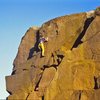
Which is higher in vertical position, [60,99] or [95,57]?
[95,57]

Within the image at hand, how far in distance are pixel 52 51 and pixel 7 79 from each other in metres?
8.29

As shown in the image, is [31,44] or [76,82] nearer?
[76,82]

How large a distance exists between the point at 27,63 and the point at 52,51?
16.1 feet

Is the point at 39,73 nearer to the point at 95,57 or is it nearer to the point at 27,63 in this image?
the point at 27,63

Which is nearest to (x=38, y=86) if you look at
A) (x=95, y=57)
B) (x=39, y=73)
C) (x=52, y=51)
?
(x=39, y=73)

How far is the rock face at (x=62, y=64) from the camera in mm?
43688

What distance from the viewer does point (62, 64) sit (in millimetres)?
46062

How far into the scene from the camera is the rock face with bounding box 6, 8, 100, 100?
143ft

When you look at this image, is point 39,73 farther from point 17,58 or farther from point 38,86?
point 17,58

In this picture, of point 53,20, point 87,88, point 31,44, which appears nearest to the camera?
point 87,88

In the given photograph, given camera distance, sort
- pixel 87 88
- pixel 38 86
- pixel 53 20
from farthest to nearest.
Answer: pixel 53 20
pixel 38 86
pixel 87 88

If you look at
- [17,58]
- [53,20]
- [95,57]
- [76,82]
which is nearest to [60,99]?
[76,82]

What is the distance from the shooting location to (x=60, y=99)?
4428 cm

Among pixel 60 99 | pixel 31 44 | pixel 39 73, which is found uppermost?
pixel 31 44
